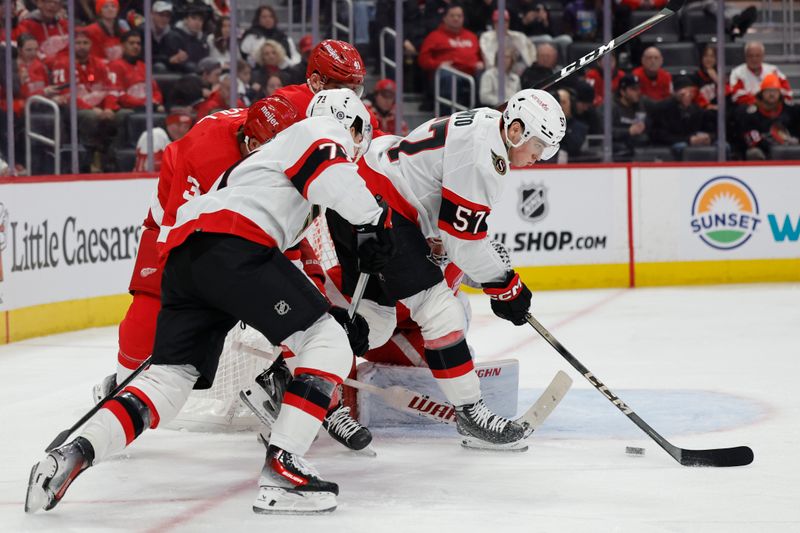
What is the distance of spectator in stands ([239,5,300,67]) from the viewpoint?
288 inches

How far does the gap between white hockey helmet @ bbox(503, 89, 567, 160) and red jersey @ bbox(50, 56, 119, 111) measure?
391 centimetres

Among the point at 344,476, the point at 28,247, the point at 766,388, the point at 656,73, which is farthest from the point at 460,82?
the point at 344,476

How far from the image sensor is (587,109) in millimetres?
7770

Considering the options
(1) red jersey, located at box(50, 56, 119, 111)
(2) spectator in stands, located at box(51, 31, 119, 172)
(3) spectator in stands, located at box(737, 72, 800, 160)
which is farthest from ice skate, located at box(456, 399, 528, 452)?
(3) spectator in stands, located at box(737, 72, 800, 160)

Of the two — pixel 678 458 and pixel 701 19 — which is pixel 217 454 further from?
pixel 701 19

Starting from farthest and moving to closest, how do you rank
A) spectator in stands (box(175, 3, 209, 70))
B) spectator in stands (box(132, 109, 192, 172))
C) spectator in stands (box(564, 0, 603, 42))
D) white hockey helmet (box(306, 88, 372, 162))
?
spectator in stands (box(564, 0, 603, 42)) < spectator in stands (box(175, 3, 209, 70)) < spectator in stands (box(132, 109, 192, 172)) < white hockey helmet (box(306, 88, 372, 162))

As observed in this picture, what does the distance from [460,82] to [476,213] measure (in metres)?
4.69

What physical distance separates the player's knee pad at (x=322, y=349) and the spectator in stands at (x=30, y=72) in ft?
12.7

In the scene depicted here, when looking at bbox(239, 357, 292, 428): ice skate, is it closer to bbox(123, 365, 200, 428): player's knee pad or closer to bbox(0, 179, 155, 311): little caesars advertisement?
bbox(123, 365, 200, 428): player's knee pad

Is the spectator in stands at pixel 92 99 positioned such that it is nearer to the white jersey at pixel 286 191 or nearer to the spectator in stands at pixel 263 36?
the spectator in stands at pixel 263 36

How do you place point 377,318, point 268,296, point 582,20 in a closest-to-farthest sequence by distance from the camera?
point 268,296, point 377,318, point 582,20

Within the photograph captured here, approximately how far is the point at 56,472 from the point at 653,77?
606 centimetres

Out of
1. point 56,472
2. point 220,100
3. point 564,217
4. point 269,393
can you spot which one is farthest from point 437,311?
point 564,217

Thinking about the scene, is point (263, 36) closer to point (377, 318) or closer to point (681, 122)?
point (681, 122)
